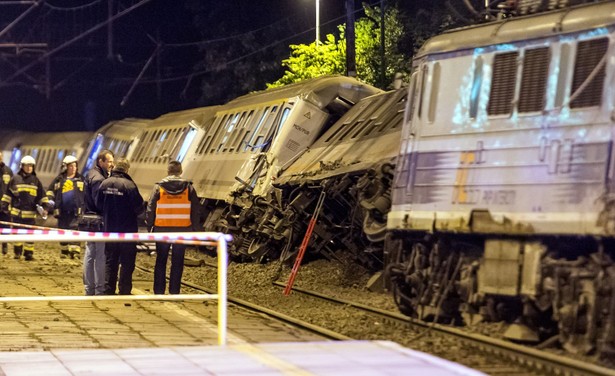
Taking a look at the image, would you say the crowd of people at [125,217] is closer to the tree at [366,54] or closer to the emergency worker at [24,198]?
the emergency worker at [24,198]

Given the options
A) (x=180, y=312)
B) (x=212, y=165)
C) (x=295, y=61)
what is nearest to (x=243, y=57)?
(x=295, y=61)

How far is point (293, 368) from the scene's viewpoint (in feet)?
26.6

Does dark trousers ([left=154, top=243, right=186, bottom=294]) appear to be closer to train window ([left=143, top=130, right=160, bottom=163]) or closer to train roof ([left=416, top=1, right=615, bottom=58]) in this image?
train roof ([left=416, top=1, right=615, bottom=58])

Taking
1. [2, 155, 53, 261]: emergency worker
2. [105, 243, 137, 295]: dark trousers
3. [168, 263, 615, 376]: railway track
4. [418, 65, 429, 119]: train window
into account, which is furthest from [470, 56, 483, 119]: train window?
[2, 155, 53, 261]: emergency worker

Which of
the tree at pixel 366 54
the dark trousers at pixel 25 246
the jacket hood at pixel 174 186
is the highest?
the tree at pixel 366 54

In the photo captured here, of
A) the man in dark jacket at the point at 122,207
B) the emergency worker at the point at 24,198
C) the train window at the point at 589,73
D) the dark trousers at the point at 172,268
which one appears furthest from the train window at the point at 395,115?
the train window at the point at 589,73

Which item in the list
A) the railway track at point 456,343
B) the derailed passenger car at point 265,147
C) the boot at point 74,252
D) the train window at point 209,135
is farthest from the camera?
the train window at point 209,135

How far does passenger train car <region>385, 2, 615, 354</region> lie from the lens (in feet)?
35.1

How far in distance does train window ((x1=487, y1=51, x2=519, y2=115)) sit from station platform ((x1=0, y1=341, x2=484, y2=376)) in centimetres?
359

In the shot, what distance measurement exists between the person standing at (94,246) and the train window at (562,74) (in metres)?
6.46

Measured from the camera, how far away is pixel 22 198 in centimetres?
2188

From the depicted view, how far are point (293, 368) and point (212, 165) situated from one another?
18096mm

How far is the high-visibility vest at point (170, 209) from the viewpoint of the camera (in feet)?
49.9

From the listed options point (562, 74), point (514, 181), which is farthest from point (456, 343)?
point (562, 74)
